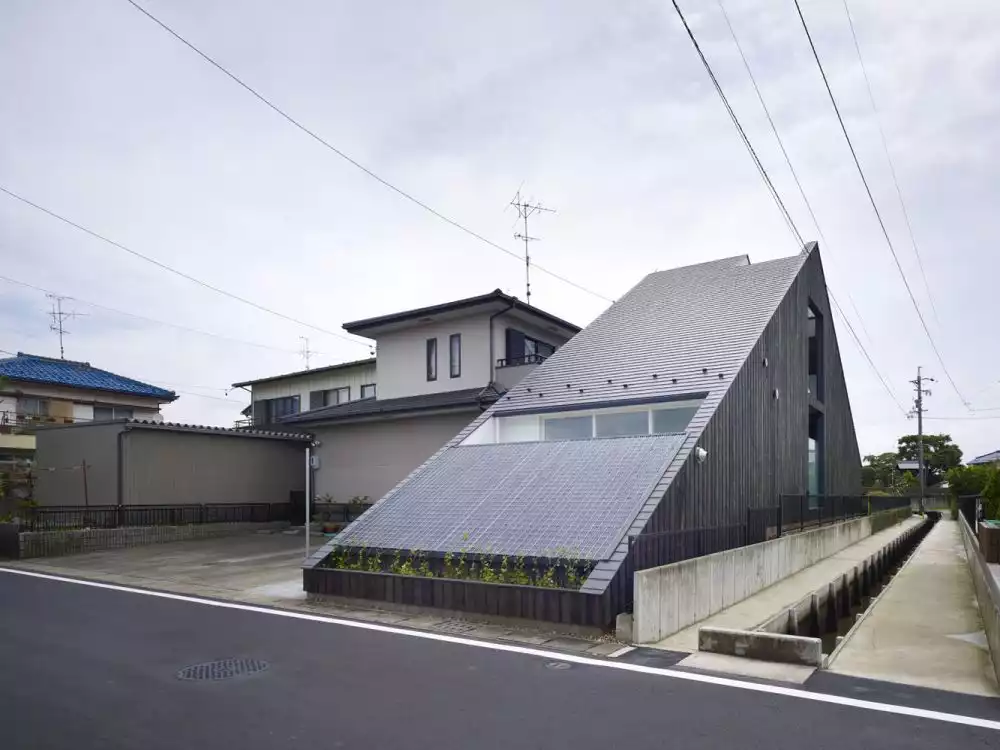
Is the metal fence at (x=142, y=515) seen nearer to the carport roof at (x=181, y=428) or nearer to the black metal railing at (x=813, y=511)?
the carport roof at (x=181, y=428)

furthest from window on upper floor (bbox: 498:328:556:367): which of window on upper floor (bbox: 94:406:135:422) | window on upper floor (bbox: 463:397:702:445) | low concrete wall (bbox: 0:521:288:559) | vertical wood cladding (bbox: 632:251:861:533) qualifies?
window on upper floor (bbox: 94:406:135:422)

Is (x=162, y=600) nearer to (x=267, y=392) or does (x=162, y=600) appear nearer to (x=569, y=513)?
(x=569, y=513)

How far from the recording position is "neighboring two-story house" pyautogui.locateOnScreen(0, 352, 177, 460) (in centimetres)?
2727

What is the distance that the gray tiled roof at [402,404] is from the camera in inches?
760

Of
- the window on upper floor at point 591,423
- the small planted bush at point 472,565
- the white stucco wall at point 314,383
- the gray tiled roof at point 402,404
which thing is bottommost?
the small planted bush at point 472,565

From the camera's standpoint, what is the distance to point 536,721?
543cm

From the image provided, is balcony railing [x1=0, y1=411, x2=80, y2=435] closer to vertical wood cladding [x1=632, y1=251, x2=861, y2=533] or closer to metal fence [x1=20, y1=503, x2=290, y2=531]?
metal fence [x1=20, y1=503, x2=290, y2=531]

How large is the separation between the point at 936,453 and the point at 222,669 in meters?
76.2

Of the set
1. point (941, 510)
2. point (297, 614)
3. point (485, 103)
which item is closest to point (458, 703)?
point (297, 614)

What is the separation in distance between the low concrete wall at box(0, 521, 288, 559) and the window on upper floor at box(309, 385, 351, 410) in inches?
282

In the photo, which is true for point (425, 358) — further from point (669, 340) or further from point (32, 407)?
point (32, 407)

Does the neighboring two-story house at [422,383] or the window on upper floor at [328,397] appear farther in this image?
the window on upper floor at [328,397]

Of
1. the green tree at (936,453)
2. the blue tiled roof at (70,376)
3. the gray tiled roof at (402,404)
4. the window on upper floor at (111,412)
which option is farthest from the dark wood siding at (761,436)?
the green tree at (936,453)

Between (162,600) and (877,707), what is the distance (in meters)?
9.91
